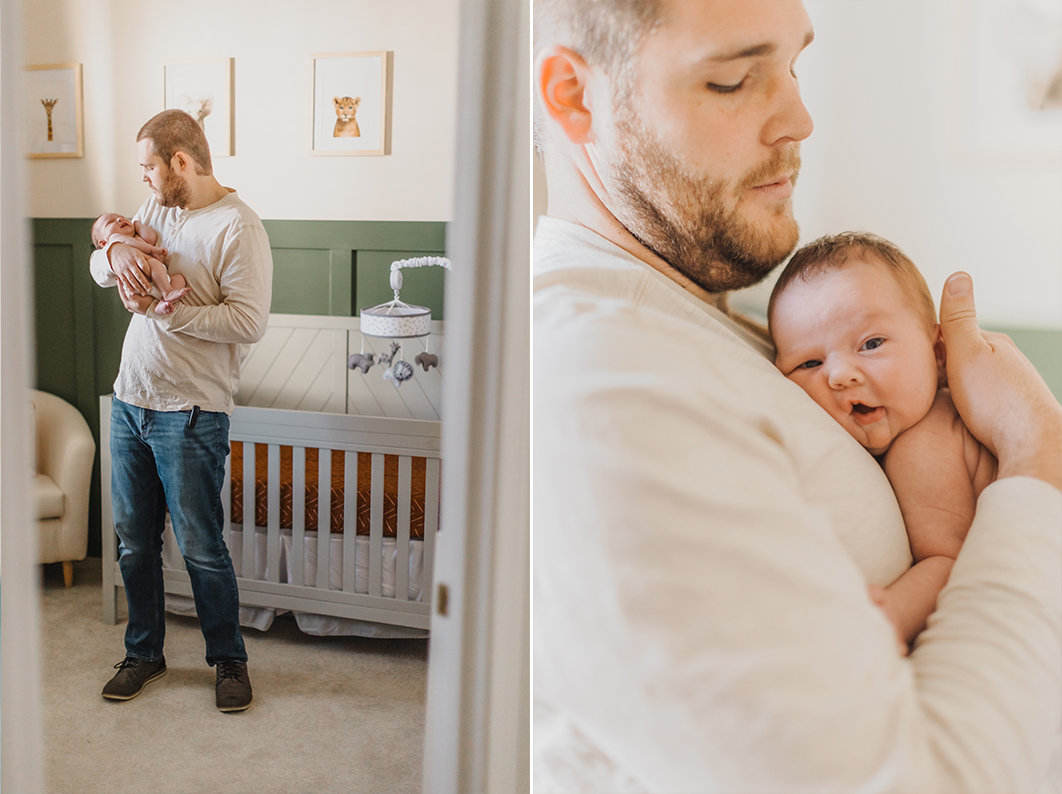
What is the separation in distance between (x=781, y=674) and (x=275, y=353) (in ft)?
5.49

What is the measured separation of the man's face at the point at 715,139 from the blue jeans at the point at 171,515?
1.03 m

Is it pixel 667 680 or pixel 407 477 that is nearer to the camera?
pixel 667 680

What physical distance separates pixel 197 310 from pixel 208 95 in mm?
532

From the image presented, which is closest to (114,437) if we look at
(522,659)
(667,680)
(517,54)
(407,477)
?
(407,477)

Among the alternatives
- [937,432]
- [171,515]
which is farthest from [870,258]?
[171,515]

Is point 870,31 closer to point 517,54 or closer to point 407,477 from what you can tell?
point 517,54

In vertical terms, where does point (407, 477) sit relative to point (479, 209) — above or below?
below

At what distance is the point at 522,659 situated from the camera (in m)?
0.95

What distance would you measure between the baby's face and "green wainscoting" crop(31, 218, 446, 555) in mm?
1342

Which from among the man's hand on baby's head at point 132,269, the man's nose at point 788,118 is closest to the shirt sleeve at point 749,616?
the man's nose at point 788,118

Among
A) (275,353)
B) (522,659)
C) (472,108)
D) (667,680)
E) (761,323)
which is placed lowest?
(522,659)

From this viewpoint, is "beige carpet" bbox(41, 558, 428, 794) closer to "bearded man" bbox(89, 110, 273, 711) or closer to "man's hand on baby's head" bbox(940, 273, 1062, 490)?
"bearded man" bbox(89, 110, 273, 711)

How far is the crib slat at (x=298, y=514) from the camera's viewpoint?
5.51 ft

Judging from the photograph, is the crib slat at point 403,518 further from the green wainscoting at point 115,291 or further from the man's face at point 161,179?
the man's face at point 161,179
